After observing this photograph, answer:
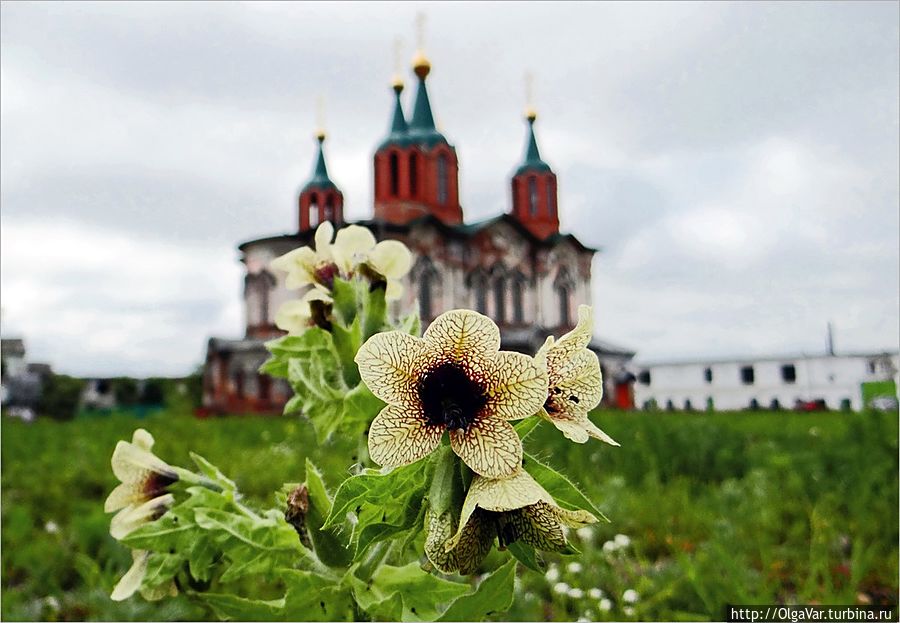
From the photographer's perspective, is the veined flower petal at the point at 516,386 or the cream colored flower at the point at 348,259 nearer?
the veined flower petal at the point at 516,386

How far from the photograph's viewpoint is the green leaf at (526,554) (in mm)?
580

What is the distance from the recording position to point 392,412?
1.86 ft

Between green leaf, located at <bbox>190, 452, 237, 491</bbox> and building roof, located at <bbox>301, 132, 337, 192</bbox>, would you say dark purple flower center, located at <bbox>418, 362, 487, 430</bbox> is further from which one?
building roof, located at <bbox>301, 132, 337, 192</bbox>

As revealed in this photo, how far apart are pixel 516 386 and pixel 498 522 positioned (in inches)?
4.6

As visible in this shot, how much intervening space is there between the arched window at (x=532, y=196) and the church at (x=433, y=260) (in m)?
0.85

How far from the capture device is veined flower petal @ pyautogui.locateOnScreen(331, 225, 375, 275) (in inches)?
42.1

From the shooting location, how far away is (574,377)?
641 mm

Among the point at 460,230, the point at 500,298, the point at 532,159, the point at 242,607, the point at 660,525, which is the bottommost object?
the point at 660,525

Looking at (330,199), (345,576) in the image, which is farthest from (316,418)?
(330,199)

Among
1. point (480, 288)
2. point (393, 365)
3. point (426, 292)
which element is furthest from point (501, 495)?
point (480, 288)

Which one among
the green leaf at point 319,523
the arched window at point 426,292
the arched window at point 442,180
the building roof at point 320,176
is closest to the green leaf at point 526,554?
the green leaf at point 319,523

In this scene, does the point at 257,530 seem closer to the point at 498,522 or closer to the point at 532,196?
the point at 498,522

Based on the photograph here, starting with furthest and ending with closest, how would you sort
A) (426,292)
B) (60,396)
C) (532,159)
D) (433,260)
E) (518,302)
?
1. (532,159)
2. (60,396)
3. (518,302)
4. (433,260)
5. (426,292)

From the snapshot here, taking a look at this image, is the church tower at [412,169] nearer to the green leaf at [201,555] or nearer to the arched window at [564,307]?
the arched window at [564,307]
